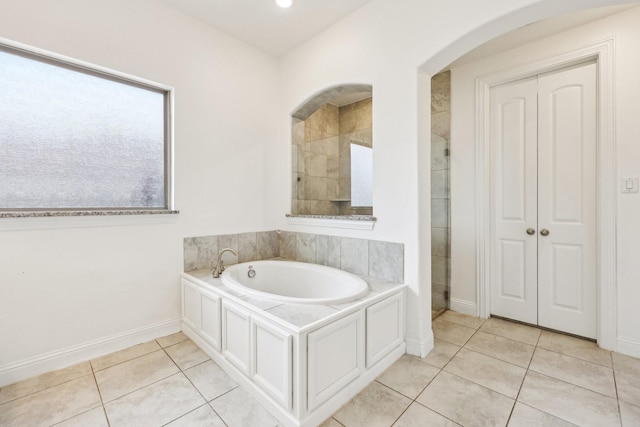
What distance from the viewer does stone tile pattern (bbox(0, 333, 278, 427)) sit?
1.42 m

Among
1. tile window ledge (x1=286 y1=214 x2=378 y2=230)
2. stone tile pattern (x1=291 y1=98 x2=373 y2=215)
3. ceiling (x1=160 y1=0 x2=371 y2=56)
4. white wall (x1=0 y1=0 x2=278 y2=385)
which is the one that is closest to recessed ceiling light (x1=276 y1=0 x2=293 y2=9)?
ceiling (x1=160 y1=0 x2=371 y2=56)

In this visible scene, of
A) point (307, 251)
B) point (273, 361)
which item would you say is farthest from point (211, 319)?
point (307, 251)

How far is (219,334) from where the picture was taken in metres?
1.90

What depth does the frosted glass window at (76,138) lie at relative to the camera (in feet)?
5.77

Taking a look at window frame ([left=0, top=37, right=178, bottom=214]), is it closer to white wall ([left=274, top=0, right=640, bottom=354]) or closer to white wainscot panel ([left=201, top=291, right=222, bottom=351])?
white wainscot panel ([left=201, top=291, right=222, bottom=351])

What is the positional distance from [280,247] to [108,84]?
6.67ft

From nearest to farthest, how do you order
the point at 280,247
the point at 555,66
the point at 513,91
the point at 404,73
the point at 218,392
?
1. the point at 218,392
2. the point at 404,73
3. the point at 555,66
4. the point at 513,91
5. the point at 280,247

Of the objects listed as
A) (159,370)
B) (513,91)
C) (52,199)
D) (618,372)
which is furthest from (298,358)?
(513,91)

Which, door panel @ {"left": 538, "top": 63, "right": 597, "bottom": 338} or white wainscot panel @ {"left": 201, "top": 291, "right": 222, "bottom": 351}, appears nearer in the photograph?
white wainscot panel @ {"left": 201, "top": 291, "right": 222, "bottom": 351}

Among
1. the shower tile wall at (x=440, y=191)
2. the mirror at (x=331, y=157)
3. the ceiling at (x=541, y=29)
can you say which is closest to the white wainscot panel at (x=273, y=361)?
the mirror at (x=331, y=157)

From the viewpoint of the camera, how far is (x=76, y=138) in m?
1.96

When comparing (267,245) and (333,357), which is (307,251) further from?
(333,357)

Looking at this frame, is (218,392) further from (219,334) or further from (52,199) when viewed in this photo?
(52,199)

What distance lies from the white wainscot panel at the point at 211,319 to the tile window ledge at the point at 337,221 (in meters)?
1.13
